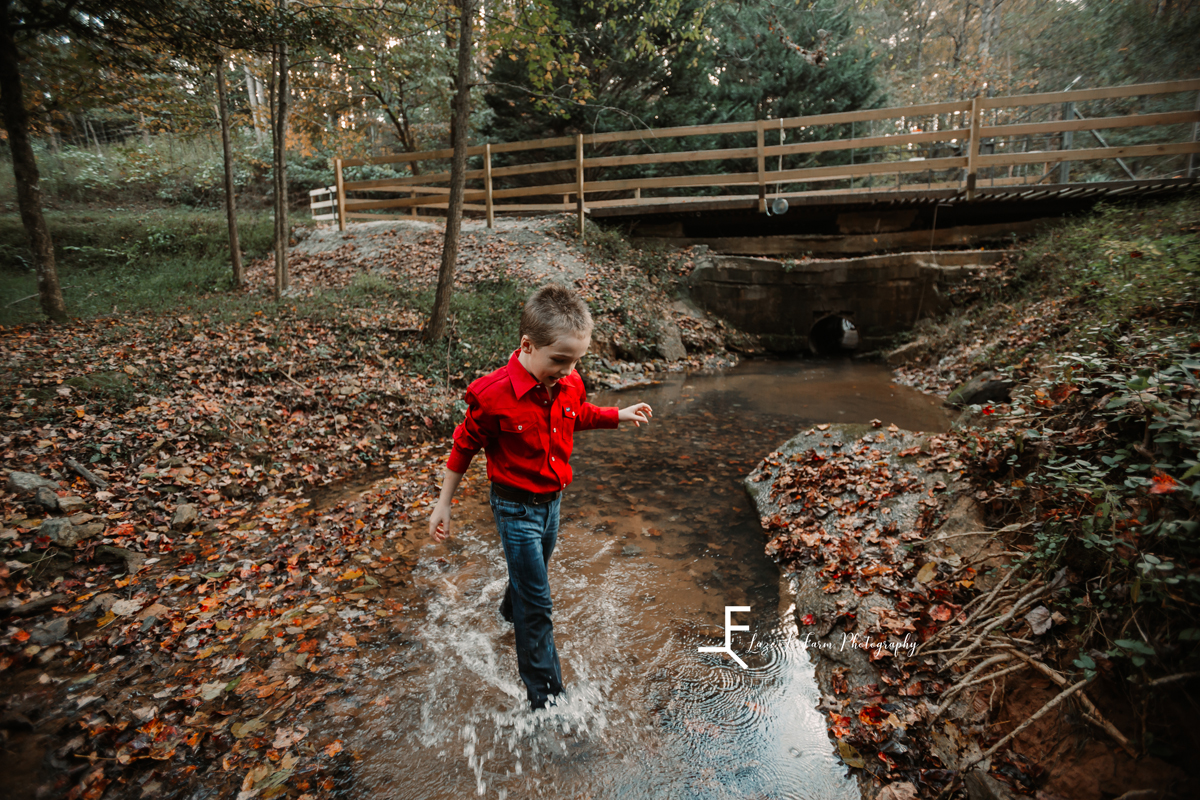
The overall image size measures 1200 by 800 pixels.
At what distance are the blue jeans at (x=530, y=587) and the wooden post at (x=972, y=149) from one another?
12782 mm

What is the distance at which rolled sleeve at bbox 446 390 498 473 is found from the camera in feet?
8.09

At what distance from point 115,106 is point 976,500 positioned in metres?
13.8

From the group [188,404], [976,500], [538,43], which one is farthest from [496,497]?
[538,43]

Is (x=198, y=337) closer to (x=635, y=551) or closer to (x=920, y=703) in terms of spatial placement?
(x=635, y=551)

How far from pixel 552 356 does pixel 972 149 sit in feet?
42.4

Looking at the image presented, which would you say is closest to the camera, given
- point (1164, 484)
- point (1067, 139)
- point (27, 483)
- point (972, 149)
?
point (1164, 484)

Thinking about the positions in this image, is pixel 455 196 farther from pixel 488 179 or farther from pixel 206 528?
pixel 206 528

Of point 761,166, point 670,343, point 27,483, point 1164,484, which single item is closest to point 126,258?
point 27,483

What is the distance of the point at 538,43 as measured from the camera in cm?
816

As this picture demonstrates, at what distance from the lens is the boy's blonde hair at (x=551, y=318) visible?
2373 millimetres

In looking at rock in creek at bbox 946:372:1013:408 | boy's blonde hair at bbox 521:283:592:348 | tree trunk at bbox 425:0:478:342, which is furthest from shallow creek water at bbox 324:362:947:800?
tree trunk at bbox 425:0:478:342

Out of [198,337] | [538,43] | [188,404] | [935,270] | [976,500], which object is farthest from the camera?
[935,270]

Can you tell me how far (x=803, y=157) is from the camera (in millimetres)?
16828

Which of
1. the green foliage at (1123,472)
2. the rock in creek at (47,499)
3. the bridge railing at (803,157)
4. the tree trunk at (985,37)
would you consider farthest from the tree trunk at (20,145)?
the tree trunk at (985,37)
